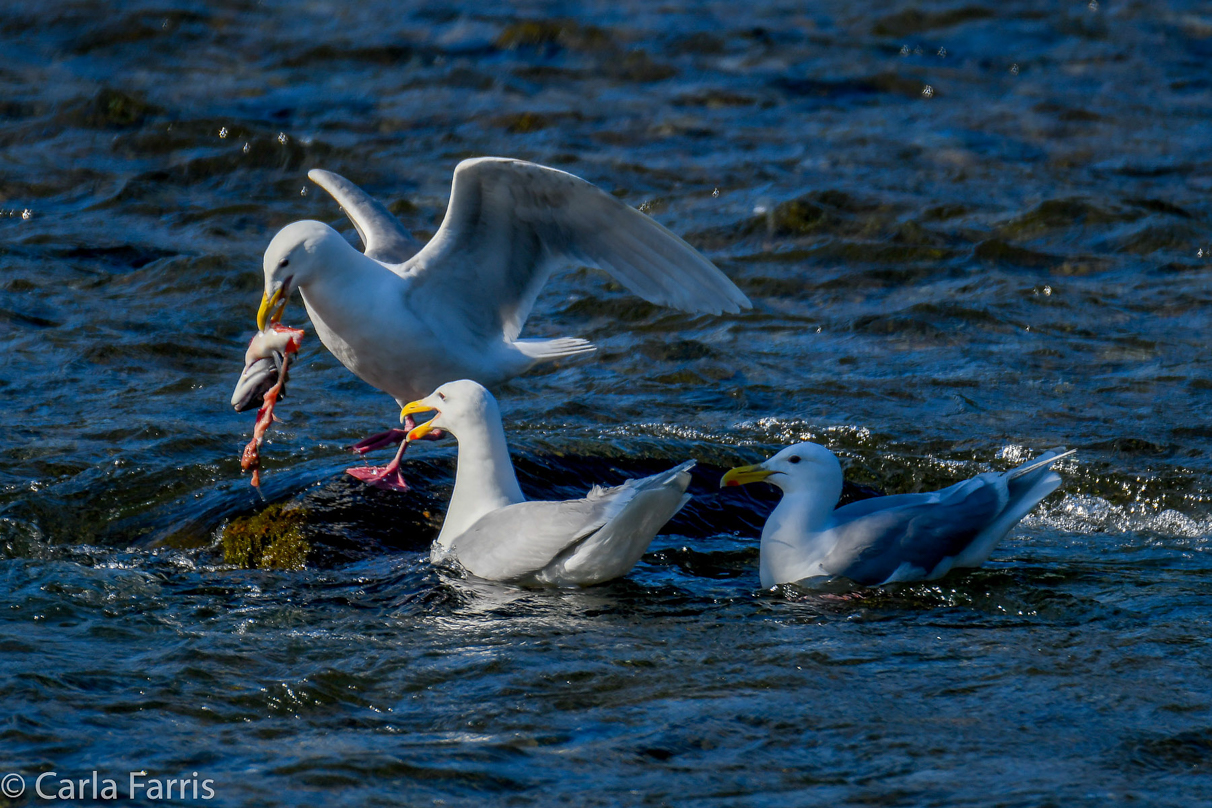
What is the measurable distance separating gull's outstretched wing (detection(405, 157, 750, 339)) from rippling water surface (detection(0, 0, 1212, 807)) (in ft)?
2.43

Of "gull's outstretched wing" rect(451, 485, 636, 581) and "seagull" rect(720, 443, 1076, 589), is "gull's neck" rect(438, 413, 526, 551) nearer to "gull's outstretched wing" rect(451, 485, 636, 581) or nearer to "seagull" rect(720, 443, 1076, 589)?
"gull's outstretched wing" rect(451, 485, 636, 581)

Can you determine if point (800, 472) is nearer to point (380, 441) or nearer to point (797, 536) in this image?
point (797, 536)

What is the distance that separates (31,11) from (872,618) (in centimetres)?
1420

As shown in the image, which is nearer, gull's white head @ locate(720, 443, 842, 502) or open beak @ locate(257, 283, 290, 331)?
gull's white head @ locate(720, 443, 842, 502)

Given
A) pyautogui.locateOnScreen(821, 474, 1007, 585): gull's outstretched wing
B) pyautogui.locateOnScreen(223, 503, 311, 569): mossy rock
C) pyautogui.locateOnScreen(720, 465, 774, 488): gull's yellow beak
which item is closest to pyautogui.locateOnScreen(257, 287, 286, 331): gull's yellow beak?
pyautogui.locateOnScreen(223, 503, 311, 569): mossy rock

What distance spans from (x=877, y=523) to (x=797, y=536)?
30 centimetres

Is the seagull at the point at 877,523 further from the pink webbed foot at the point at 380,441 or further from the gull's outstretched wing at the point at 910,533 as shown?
the pink webbed foot at the point at 380,441

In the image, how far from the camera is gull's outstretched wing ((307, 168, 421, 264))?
768cm

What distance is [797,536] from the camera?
5637mm

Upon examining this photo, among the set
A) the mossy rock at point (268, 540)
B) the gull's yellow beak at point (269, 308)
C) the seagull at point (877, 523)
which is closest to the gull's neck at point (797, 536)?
the seagull at point (877, 523)

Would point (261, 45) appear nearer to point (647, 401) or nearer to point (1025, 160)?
point (1025, 160)

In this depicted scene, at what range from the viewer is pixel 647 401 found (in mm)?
8555

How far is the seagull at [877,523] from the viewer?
5570mm

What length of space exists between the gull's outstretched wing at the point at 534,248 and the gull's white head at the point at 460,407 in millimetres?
1139
